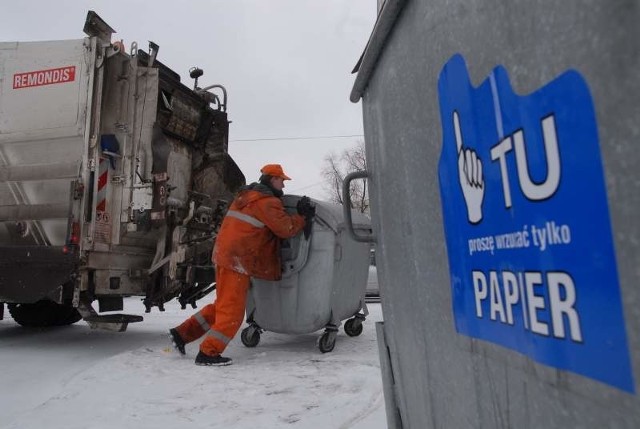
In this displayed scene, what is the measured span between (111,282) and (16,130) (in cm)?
178

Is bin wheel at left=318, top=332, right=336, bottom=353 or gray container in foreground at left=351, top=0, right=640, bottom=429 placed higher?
gray container in foreground at left=351, top=0, right=640, bottom=429

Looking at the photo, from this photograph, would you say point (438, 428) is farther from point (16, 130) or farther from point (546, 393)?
point (16, 130)

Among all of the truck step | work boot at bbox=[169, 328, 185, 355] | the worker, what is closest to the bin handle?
the worker

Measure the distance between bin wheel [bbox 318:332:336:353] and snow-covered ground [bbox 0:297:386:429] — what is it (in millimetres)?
83

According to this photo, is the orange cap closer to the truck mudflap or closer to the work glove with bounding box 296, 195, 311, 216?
the work glove with bounding box 296, 195, 311, 216

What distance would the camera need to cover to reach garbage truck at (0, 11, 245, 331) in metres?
4.64

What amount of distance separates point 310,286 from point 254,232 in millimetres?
692

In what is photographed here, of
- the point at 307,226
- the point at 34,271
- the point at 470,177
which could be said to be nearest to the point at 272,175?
the point at 307,226

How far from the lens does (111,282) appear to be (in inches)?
194

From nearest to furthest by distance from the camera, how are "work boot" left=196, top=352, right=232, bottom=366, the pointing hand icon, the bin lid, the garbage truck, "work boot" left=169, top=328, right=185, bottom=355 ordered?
the pointing hand icon → "work boot" left=196, top=352, right=232, bottom=366 → "work boot" left=169, top=328, right=185, bottom=355 → the bin lid → the garbage truck

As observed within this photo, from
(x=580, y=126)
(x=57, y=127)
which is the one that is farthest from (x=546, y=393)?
(x=57, y=127)

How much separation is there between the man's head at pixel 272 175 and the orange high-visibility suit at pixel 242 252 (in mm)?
119

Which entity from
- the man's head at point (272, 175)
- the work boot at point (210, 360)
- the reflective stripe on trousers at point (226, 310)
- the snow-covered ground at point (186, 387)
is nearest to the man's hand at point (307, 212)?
the man's head at point (272, 175)

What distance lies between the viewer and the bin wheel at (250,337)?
15.9ft
